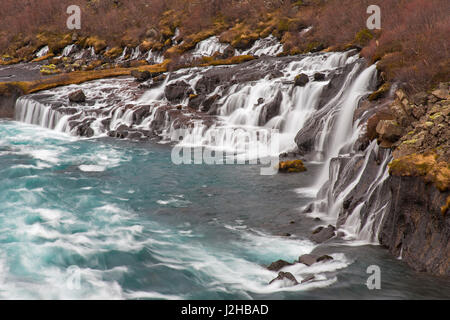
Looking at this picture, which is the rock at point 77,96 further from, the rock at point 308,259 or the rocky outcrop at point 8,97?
the rock at point 308,259

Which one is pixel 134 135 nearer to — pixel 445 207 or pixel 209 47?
pixel 445 207

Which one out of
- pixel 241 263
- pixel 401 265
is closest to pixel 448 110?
pixel 401 265

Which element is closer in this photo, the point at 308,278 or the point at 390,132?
the point at 308,278

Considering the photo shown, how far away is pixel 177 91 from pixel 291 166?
13658mm

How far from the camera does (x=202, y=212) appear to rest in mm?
13281

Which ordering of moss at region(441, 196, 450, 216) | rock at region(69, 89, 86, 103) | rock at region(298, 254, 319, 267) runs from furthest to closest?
rock at region(69, 89, 86, 103) < rock at region(298, 254, 319, 267) < moss at region(441, 196, 450, 216)

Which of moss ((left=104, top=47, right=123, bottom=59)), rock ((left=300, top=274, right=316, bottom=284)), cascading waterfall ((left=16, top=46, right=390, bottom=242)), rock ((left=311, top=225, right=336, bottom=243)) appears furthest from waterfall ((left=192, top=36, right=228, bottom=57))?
rock ((left=300, top=274, right=316, bottom=284))

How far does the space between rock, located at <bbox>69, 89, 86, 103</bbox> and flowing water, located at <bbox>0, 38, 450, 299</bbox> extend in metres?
5.26

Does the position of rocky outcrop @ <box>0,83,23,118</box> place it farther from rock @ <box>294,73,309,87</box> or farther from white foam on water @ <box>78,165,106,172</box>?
rock @ <box>294,73,309,87</box>

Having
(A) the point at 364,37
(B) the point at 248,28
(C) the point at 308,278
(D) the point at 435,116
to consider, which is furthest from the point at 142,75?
(C) the point at 308,278

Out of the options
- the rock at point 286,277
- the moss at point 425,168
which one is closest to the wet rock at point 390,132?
the moss at point 425,168

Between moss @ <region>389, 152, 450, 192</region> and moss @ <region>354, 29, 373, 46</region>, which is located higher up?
moss @ <region>354, 29, 373, 46</region>

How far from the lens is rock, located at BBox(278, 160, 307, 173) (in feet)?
A: 55.7

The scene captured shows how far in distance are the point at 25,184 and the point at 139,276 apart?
9.21 meters
